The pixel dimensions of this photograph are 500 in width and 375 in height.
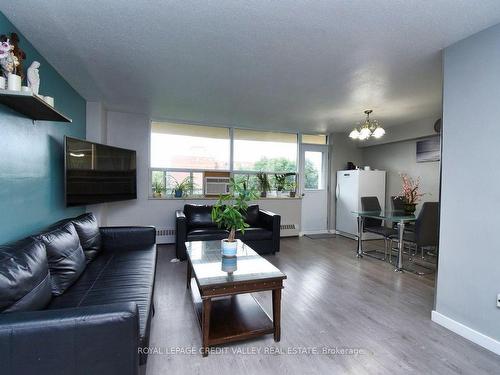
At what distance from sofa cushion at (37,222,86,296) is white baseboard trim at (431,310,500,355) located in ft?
9.79

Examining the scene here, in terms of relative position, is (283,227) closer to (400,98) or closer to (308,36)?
(400,98)

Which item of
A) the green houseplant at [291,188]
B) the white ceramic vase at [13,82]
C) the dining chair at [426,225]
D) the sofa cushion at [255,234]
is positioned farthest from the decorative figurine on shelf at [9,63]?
the green houseplant at [291,188]

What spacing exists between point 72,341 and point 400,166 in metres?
5.86

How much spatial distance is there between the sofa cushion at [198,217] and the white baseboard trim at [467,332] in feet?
9.81

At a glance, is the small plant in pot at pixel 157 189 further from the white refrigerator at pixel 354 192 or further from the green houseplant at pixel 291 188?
the white refrigerator at pixel 354 192

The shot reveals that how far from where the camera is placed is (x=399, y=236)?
3445mm

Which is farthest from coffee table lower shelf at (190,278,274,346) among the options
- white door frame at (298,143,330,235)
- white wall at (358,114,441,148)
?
white wall at (358,114,441,148)

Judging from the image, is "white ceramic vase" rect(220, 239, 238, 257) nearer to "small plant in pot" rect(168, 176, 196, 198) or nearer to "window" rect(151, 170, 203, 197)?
"small plant in pot" rect(168, 176, 196, 198)

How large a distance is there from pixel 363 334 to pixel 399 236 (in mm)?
1960

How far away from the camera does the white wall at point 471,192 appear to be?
180cm

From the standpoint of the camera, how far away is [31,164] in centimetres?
209

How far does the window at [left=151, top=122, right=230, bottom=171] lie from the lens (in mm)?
4656

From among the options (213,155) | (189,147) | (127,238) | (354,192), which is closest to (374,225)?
(354,192)

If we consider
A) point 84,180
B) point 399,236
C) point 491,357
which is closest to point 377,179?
point 399,236
